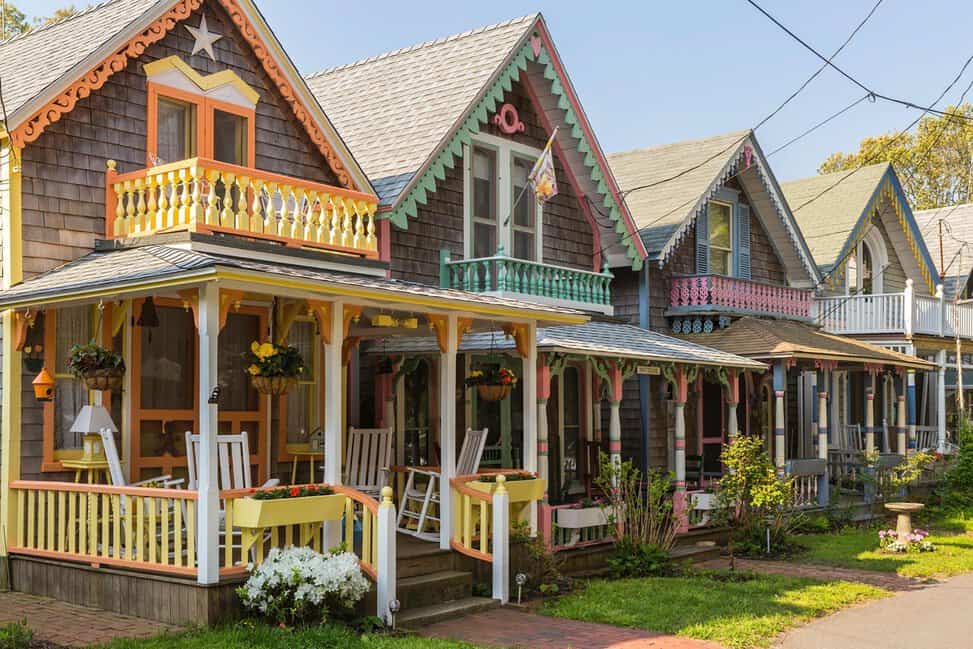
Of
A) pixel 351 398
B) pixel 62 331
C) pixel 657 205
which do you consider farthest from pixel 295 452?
pixel 657 205

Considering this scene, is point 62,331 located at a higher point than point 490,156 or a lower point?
lower

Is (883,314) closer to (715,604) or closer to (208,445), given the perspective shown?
(715,604)

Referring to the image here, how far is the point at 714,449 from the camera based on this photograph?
2230 cm

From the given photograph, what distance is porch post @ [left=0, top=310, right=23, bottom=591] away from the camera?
11.6 metres

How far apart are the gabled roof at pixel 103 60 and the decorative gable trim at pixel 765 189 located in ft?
23.7

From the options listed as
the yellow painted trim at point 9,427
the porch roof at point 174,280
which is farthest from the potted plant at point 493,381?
the yellow painted trim at point 9,427

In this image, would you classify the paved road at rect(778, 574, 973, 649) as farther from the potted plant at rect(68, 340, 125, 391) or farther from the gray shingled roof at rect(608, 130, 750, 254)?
the gray shingled roof at rect(608, 130, 750, 254)

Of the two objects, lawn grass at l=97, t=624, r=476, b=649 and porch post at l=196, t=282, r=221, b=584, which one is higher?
porch post at l=196, t=282, r=221, b=584

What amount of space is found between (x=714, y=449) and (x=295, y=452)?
10.3 meters

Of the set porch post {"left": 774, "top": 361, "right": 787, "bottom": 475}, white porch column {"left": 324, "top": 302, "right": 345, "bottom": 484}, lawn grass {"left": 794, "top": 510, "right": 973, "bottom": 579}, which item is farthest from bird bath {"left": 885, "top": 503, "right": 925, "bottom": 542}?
white porch column {"left": 324, "top": 302, "right": 345, "bottom": 484}

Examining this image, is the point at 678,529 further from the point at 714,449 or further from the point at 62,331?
the point at 62,331

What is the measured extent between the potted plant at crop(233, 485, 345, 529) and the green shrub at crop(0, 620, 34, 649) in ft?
6.23

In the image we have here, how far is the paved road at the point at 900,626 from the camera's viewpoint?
10625 mm

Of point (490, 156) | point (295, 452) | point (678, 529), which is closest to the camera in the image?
point (295, 452)
